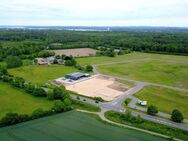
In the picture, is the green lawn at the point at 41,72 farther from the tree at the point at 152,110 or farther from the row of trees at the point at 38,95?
the tree at the point at 152,110

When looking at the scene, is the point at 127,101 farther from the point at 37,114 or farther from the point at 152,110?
the point at 37,114

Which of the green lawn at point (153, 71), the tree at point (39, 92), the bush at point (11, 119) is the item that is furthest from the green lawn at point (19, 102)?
the green lawn at point (153, 71)

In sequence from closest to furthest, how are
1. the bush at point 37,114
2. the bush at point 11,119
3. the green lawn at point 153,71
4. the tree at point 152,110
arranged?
the bush at point 11,119, the bush at point 37,114, the tree at point 152,110, the green lawn at point 153,71

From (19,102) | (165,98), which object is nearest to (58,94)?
(19,102)

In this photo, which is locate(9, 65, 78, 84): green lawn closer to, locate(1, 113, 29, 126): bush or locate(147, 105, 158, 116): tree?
locate(1, 113, 29, 126): bush

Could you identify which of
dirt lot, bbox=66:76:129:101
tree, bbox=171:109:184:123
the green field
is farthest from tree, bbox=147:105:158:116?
dirt lot, bbox=66:76:129:101

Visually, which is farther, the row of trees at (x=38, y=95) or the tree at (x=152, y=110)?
the tree at (x=152, y=110)
